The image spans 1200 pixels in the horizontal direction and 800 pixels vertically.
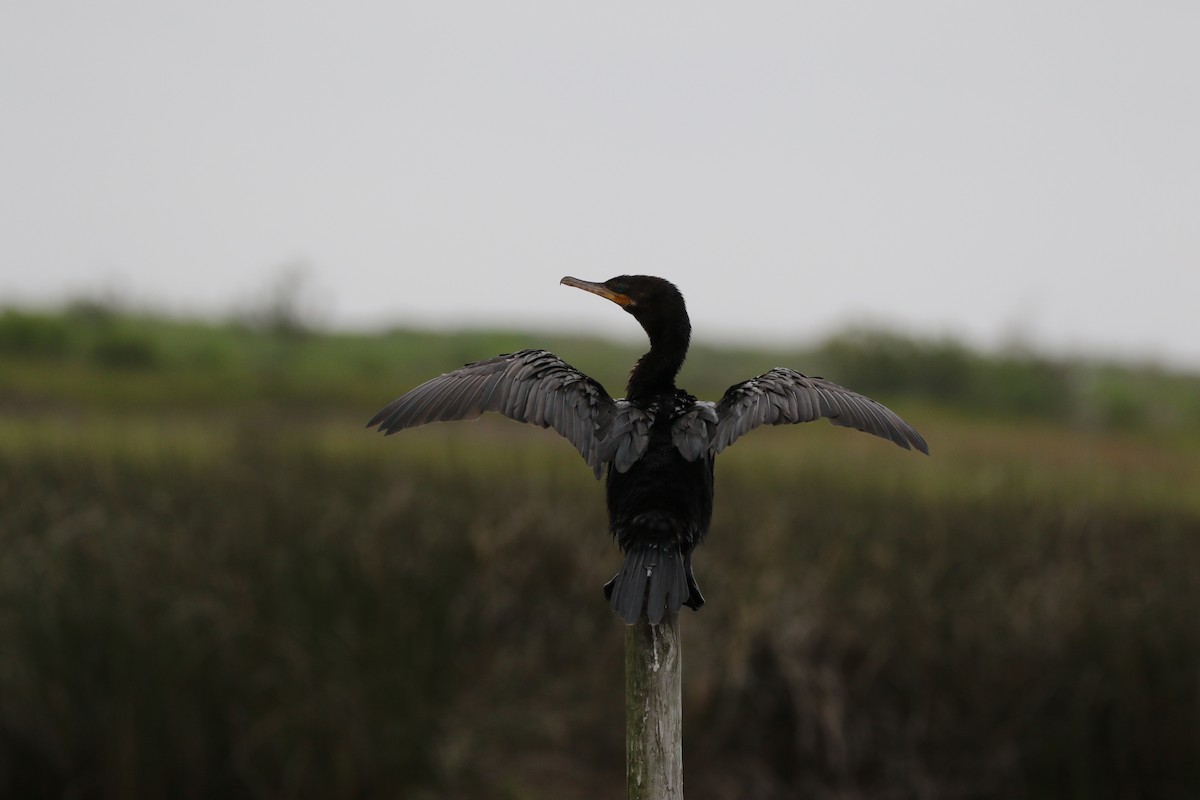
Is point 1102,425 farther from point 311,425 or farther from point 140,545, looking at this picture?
point 140,545

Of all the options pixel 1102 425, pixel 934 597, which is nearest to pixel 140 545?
pixel 934 597

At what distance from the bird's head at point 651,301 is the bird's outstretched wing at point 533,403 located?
6.5 inches

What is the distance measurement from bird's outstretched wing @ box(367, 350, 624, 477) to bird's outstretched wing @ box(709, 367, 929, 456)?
0.66ft

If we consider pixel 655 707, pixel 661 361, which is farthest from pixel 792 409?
pixel 655 707

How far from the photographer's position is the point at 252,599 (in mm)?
4812

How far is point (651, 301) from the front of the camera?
1.86m

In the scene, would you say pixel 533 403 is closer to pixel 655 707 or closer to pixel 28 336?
pixel 655 707

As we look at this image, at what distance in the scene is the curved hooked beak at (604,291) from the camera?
6.08 ft

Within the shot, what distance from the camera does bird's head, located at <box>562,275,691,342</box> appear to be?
1.86 m

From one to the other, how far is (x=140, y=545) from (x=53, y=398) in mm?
9617

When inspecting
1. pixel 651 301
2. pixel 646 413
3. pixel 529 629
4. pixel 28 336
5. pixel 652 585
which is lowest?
pixel 529 629

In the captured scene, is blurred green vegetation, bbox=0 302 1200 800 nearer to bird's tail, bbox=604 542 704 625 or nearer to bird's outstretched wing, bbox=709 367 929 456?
bird's outstretched wing, bbox=709 367 929 456

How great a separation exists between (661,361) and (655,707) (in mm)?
641

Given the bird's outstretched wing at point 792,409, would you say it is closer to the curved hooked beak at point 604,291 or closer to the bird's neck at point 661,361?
Answer: the bird's neck at point 661,361
